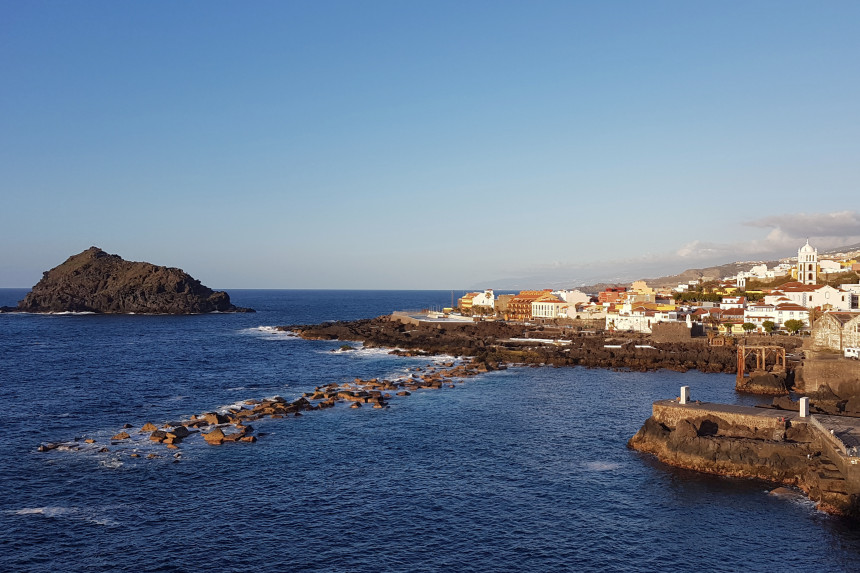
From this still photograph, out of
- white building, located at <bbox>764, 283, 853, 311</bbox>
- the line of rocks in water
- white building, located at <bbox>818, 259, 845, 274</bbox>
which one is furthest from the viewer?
white building, located at <bbox>818, 259, 845, 274</bbox>

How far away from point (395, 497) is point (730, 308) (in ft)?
332

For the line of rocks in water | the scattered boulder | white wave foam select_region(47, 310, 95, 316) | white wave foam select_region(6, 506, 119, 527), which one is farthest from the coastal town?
white wave foam select_region(47, 310, 95, 316)

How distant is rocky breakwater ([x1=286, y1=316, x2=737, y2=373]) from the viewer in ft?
252

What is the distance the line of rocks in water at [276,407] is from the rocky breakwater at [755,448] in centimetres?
2406

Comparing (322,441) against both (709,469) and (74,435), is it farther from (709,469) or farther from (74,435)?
(709,469)

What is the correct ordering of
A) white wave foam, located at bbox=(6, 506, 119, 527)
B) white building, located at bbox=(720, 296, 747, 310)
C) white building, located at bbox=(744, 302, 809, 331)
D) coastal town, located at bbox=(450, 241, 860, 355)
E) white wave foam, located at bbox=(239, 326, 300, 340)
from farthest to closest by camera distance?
white wave foam, located at bbox=(239, 326, 300, 340) < white building, located at bbox=(720, 296, 747, 310) < white building, located at bbox=(744, 302, 809, 331) < coastal town, located at bbox=(450, 241, 860, 355) < white wave foam, located at bbox=(6, 506, 119, 527)

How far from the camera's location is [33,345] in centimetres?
10225

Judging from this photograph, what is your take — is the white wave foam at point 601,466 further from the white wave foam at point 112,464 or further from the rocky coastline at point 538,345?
the rocky coastline at point 538,345

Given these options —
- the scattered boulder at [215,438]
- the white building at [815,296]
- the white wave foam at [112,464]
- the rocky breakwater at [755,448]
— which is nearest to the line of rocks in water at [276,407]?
the scattered boulder at [215,438]

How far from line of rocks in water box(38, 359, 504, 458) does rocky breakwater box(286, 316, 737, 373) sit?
43.1 ft

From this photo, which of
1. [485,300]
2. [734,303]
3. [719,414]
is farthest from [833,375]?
[485,300]

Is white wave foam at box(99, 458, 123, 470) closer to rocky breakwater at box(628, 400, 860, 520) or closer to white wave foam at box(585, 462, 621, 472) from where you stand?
white wave foam at box(585, 462, 621, 472)

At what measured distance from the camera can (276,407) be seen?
50312 millimetres

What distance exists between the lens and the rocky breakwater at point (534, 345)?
76812mm
